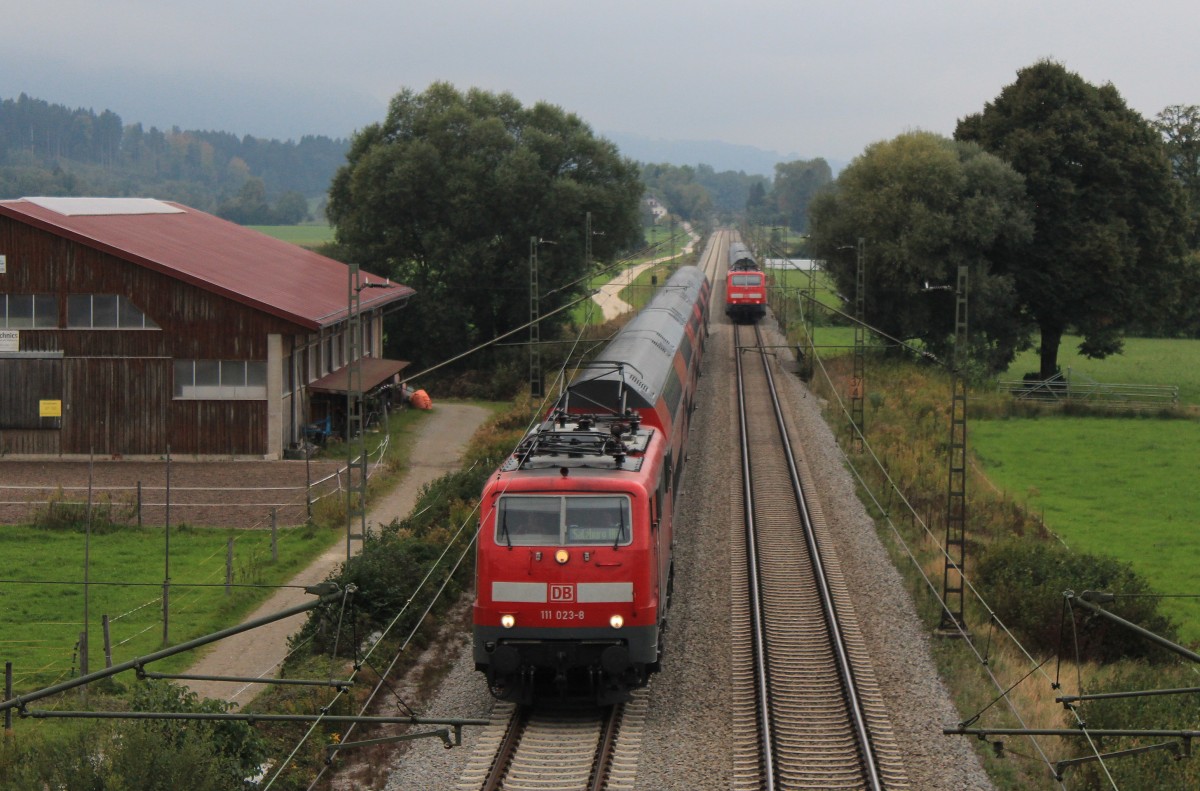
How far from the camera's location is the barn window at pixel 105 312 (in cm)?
3734

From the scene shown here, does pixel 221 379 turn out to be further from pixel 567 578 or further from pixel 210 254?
pixel 567 578

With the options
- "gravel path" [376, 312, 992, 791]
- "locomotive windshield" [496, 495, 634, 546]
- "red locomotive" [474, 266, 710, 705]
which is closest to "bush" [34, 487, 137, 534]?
"gravel path" [376, 312, 992, 791]

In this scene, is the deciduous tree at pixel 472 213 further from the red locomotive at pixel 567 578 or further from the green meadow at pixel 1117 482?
the red locomotive at pixel 567 578

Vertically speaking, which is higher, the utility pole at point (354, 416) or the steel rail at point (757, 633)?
the utility pole at point (354, 416)

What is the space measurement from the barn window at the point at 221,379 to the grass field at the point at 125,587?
8328 millimetres

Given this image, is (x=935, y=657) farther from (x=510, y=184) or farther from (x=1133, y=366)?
(x=1133, y=366)

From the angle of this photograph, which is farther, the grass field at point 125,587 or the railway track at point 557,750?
the grass field at point 125,587

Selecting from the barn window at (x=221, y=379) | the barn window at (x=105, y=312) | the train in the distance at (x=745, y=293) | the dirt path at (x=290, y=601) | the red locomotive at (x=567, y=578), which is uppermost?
the train in the distance at (x=745, y=293)

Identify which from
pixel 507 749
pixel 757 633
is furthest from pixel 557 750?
pixel 757 633

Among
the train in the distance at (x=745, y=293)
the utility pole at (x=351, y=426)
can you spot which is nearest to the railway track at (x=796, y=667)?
the utility pole at (x=351, y=426)

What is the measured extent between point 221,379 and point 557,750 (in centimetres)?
2404

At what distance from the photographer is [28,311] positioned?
3753cm

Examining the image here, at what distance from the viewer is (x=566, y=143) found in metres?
59.6

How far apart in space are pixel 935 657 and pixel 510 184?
39.5 meters
